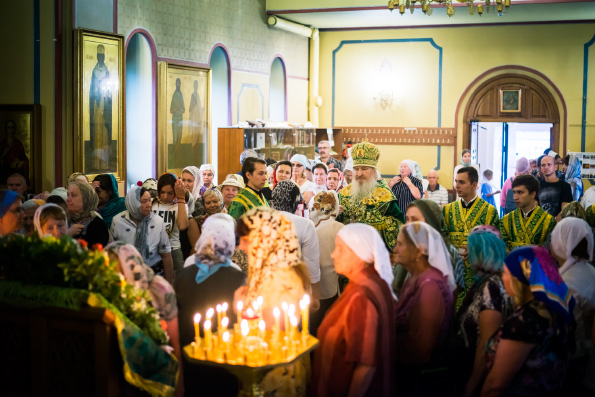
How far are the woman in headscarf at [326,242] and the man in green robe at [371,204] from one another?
1.72 feet

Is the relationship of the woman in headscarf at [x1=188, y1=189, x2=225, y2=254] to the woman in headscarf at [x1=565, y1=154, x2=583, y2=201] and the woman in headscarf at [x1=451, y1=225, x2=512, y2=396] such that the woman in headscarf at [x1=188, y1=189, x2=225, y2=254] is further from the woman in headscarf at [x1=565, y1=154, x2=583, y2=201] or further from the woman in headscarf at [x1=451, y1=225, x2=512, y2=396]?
the woman in headscarf at [x1=565, y1=154, x2=583, y2=201]

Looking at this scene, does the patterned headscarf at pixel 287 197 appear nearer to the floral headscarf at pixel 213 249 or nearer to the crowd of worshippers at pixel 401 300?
the crowd of worshippers at pixel 401 300

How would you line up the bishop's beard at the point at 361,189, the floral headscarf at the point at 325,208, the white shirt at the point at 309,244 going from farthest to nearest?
1. the bishop's beard at the point at 361,189
2. the floral headscarf at the point at 325,208
3. the white shirt at the point at 309,244

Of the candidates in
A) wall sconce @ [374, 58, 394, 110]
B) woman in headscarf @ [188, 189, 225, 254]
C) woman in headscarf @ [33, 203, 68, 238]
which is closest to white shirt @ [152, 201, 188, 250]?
woman in headscarf @ [188, 189, 225, 254]

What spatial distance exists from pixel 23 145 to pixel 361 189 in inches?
171

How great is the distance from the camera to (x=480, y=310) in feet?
13.5

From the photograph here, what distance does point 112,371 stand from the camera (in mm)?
3553

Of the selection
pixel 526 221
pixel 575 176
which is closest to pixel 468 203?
pixel 526 221

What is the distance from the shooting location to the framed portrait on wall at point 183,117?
1127 cm

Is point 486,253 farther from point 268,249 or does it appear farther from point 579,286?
point 268,249

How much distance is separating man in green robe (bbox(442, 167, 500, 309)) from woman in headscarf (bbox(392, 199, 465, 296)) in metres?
1.14

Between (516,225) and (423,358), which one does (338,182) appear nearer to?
(516,225)

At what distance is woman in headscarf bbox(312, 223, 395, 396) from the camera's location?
367 cm

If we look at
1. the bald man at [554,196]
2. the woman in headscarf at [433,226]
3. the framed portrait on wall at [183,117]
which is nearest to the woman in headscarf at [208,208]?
the woman in headscarf at [433,226]
